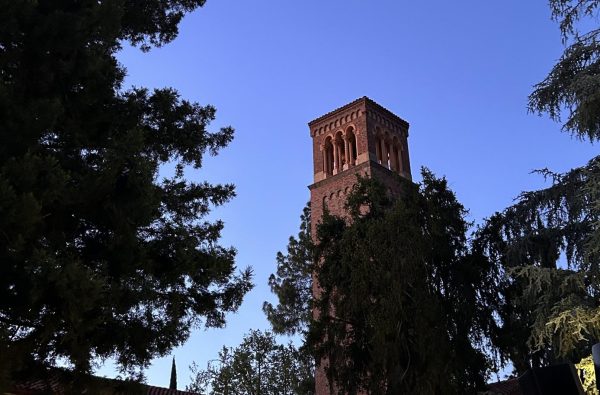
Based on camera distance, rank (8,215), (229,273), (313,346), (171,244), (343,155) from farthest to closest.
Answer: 1. (343,155)
2. (313,346)
3. (229,273)
4. (171,244)
5. (8,215)

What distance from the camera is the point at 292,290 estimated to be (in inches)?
1077

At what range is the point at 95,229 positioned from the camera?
23.9 ft

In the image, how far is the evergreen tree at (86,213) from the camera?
593 centimetres

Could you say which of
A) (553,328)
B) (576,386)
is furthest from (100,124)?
(553,328)

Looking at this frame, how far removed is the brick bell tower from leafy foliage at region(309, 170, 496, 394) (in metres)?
10.0

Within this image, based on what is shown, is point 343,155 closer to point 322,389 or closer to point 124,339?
point 322,389

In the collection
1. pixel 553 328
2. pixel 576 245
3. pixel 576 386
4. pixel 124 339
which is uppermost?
pixel 576 245

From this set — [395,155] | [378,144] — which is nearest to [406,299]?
[378,144]

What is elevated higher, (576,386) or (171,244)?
(171,244)

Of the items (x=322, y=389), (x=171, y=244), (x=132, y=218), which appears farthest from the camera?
(x=322, y=389)

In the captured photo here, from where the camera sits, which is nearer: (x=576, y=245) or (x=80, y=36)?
(x=80, y=36)

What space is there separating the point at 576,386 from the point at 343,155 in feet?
87.5

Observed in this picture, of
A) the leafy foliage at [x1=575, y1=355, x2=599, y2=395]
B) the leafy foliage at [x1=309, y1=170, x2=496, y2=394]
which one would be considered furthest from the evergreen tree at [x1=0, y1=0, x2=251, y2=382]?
the leafy foliage at [x1=309, y1=170, x2=496, y2=394]

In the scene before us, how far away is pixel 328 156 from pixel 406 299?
15.8 m
